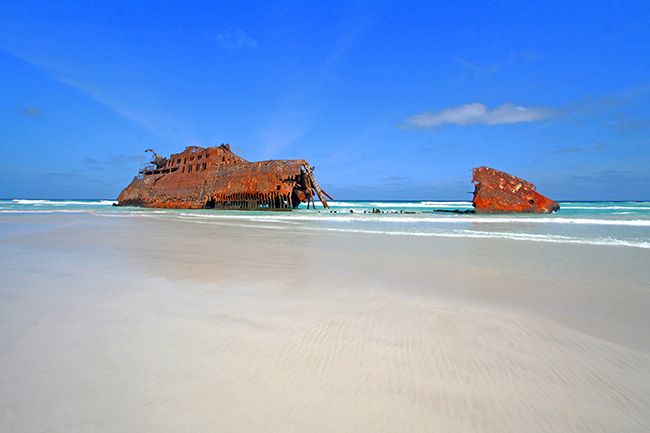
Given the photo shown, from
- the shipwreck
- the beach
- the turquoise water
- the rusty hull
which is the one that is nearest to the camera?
the beach

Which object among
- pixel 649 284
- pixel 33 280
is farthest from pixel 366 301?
pixel 33 280

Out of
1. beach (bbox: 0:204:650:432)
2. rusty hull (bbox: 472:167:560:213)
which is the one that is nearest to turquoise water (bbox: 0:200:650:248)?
rusty hull (bbox: 472:167:560:213)

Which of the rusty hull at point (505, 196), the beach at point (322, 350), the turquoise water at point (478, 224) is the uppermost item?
the rusty hull at point (505, 196)

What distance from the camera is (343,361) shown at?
5.17 feet

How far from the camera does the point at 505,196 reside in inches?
611

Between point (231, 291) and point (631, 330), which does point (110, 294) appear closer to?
point (231, 291)

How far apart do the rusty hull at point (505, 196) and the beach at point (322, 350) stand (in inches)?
525

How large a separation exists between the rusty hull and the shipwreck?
9.06 meters

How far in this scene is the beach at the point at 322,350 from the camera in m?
1.17

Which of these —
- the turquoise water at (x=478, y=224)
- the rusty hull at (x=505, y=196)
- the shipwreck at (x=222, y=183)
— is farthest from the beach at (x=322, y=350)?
the shipwreck at (x=222, y=183)

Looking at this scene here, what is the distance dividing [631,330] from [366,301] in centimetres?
181

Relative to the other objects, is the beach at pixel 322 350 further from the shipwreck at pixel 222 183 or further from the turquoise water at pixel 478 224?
the shipwreck at pixel 222 183

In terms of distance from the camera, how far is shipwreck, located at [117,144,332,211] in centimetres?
1848

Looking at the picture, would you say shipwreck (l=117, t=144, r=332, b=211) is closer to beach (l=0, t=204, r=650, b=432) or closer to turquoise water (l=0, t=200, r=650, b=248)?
turquoise water (l=0, t=200, r=650, b=248)
